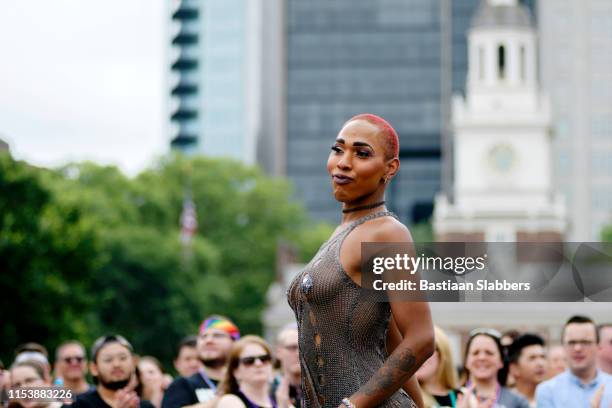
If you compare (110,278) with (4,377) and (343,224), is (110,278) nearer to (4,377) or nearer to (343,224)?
(4,377)

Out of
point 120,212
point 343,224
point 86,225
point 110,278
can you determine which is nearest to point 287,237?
point 120,212

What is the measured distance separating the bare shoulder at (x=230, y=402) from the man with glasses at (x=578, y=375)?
1917mm

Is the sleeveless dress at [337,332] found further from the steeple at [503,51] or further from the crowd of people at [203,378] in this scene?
the steeple at [503,51]

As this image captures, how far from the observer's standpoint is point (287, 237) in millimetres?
89500

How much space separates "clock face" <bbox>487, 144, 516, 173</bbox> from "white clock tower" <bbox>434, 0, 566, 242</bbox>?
1.9 inches

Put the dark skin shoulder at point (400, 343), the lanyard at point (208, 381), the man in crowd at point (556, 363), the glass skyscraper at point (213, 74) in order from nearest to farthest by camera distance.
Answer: the dark skin shoulder at point (400, 343) < the lanyard at point (208, 381) < the man in crowd at point (556, 363) < the glass skyscraper at point (213, 74)

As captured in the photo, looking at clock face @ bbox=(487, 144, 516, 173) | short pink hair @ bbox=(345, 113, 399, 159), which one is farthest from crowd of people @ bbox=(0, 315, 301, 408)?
clock face @ bbox=(487, 144, 516, 173)

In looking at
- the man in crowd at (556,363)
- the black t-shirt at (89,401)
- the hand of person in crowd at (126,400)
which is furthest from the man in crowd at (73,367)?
the hand of person in crowd at (126,400)

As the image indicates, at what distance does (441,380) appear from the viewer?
10016mm

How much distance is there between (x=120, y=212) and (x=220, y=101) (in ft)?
279

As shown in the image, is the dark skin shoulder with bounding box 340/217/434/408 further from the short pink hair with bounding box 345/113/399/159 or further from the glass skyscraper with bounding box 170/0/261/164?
the glass skyscraper with bounding box 170/0/261/164

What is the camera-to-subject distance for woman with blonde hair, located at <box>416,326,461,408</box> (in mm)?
9898
